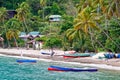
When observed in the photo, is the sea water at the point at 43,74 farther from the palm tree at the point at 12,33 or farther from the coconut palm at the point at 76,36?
the palm tree at the point at 12,33

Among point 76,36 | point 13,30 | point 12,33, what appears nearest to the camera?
point 76,36

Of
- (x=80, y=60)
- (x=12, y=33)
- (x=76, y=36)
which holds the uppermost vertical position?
(x=76, y=36)

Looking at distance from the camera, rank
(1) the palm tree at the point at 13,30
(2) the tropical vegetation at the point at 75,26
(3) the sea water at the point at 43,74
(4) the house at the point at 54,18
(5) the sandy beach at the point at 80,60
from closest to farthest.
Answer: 1. (3) the sea water at the point at 43,74
2. (5) the sandy beach at the point at 80,60
3. (2) the tropical vegetation at the point at 75,26
4. (1) the palm tree at the point at 13,30
5. (4) the house at the point at 54,18

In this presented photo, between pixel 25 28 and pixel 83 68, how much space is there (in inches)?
1869

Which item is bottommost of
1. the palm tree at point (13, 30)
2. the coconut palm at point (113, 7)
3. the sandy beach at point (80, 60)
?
the sandy beach at point (80, 60)

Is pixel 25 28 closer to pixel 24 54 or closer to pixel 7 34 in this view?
pixel 7 34

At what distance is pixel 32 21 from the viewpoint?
103812mm

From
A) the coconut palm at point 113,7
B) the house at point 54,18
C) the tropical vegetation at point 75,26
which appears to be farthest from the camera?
the house at point 54,18

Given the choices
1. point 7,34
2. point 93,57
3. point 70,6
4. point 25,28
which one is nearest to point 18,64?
point 93,57

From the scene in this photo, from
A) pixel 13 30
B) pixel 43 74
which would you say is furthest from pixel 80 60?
pixel 13 30

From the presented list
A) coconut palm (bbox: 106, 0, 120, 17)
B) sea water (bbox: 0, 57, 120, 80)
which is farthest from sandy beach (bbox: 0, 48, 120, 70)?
coconut palm (bbox: 106, 0, 120, 17)

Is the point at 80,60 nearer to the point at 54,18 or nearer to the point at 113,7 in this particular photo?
the point at 113,7

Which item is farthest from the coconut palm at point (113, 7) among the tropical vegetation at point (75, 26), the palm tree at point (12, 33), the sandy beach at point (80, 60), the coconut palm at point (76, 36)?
the palm tree at point (12, 33)

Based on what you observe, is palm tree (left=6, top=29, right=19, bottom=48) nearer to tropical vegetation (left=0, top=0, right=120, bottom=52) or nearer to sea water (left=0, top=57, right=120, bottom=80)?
tropical vegetation (left=0, top=0, right=120, bottom=52)
